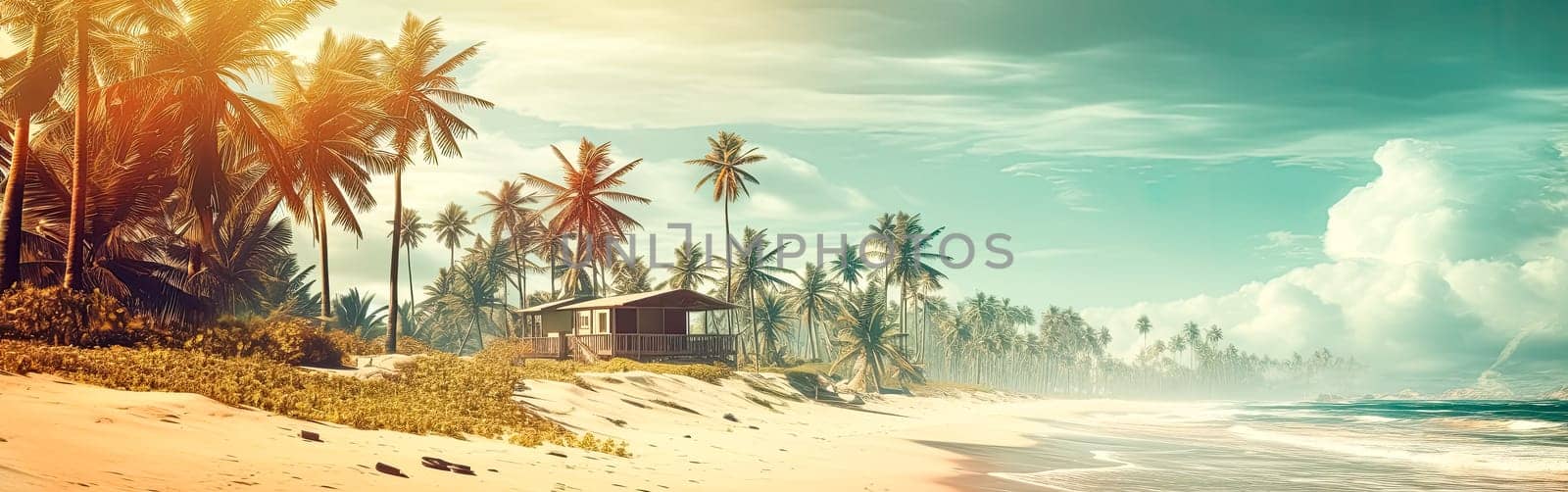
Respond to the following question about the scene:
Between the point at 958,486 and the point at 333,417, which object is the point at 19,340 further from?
the point at 958,486

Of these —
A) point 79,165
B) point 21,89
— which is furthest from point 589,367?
point 21,89

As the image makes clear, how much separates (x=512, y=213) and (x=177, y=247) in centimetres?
4713

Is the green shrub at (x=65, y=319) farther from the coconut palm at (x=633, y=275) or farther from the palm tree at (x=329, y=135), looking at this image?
the coconut palm at (x=633, y=275)

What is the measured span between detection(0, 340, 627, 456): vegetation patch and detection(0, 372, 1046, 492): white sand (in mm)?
567

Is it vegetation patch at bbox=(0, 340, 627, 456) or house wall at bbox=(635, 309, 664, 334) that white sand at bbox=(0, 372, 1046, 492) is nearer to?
vegetation patch at bbox=(0, 340, 627, 456)

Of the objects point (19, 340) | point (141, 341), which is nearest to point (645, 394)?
point (141, 341)

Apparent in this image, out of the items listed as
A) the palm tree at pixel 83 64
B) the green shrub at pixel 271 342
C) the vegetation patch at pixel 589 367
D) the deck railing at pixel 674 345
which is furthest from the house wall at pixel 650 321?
the palm tree at pixel 83 64

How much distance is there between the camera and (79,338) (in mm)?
17312

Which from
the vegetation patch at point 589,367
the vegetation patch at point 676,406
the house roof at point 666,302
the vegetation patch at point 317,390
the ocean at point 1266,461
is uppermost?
the house roof at point 666,302

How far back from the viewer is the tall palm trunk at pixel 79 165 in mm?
19516

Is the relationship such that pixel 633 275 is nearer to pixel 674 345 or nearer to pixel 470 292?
pixel 470 292

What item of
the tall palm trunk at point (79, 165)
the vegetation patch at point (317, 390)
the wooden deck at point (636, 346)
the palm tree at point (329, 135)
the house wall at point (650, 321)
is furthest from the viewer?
the house wall at point (650, 321)

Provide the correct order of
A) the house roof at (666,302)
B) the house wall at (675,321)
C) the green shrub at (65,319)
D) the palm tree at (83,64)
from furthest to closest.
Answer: the house wall at (675,321), the house roof at (666,302), the palm tree at (83,64), the green shrub at (65,319)

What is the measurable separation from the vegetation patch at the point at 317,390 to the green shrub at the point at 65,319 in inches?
55.2
